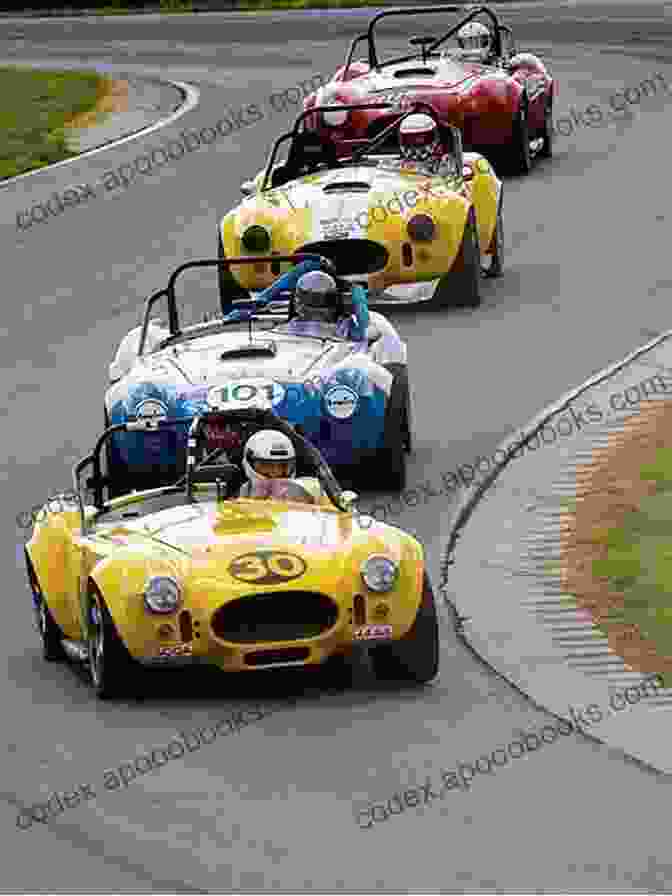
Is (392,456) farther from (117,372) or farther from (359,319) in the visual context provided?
(117,372)

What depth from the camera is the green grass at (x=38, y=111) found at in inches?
1283

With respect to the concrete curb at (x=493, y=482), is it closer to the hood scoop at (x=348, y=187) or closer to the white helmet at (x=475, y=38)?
the hood scoop at (x=348, y=187)

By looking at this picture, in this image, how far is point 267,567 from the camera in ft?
40.8

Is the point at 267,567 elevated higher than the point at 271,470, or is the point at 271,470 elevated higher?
the point at 267,567

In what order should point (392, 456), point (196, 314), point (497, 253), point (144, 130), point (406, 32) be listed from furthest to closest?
point (406, 32)
point (144, 130)
point (497, 253)
point (196, 314)
point (392, 456)

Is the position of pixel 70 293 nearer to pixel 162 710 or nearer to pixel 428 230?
pixel 428 230

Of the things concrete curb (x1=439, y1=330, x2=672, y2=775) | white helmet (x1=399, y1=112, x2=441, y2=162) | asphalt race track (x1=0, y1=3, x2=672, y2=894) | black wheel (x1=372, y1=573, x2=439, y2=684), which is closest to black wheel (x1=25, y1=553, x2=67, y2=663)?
asphalt race track (x1=0, y1=3, x2=672, y2=894)

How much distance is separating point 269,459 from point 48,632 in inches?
51.7

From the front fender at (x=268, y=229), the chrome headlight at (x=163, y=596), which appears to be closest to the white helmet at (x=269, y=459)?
the chrome headlight at (x=163, y=596)

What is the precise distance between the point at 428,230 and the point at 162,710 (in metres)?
9.79

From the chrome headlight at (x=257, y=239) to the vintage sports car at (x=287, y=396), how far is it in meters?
4.70

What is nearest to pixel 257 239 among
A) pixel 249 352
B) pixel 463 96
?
pixel 249 352

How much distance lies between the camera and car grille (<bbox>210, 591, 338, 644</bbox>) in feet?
40.7

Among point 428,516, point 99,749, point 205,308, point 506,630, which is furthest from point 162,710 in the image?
point 205,308
